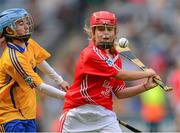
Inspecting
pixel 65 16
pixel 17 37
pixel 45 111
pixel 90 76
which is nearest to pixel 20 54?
pixel 17 37

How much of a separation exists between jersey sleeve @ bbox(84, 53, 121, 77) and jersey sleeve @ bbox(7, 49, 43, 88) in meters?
0.50

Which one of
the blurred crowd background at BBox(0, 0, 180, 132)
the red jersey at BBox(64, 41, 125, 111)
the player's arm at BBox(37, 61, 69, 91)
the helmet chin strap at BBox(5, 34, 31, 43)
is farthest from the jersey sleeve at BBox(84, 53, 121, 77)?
the blurred crowd background at BBox(0, 0, 180, 132)

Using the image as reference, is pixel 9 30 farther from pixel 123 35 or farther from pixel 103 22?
pixel 123 35

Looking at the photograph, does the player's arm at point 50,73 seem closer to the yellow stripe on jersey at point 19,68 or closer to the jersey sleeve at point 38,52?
the jersey sleeve at point 38,52

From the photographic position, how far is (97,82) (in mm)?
8258

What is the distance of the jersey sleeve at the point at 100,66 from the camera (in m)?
8.16

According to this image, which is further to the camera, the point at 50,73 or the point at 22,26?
the point at 50,73

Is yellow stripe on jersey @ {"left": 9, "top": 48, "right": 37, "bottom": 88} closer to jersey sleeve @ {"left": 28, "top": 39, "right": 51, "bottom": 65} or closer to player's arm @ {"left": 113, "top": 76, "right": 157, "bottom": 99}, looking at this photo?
jersey sleeve @ {"left": 28, "top": 39, "right": 51, "bottom": 65}

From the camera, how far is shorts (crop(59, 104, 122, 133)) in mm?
8312

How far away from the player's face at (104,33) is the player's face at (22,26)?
654 mm

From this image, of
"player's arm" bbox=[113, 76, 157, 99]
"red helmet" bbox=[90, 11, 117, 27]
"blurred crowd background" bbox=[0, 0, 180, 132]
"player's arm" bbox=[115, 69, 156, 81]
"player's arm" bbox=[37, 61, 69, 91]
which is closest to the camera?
"player's arm" bbox=[115, 69, 156, 81]

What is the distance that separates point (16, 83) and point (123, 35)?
7.06 metres

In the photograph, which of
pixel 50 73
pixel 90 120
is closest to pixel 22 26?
pixel 50 73

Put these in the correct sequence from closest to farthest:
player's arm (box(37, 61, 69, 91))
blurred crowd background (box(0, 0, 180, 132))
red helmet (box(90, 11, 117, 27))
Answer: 1. red helmet (box(90, 11, 117, 27))
2. player's arm (box(37, 61, 69, 91))
3. blurred crowd background (box(0, 0, 180, 132))
